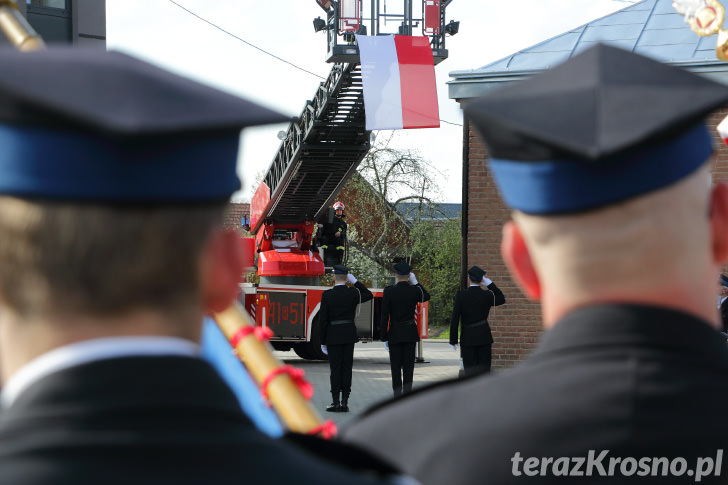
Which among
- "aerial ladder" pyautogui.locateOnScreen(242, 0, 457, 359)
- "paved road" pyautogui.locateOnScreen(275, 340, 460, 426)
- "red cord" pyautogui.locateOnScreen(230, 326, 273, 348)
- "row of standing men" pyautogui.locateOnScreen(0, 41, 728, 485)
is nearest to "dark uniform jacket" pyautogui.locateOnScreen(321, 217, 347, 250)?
"aerial ladder" pyautogui.locateOnScreen(242, 0, 457, 359)

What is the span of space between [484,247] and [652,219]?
9.71m

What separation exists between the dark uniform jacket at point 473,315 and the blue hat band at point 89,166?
8.98 meters

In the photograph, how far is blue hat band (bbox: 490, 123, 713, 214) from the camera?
1113 millimetres

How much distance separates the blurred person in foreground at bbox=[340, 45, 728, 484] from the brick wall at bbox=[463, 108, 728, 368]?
9.57 metres

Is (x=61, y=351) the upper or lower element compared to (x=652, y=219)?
lower

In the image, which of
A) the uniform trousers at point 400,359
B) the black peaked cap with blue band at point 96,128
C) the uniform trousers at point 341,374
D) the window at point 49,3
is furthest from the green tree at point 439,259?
the black peaked cap with blue band at point 96,128

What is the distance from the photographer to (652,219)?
44.0 inches

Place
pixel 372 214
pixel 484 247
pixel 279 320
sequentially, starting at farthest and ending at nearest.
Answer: pixel 372 214, pixel 279 320, pixel 484 247

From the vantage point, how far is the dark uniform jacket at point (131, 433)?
2.43 ft

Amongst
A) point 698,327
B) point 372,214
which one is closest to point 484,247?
point 698,327

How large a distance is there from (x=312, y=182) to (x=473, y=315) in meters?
5.98

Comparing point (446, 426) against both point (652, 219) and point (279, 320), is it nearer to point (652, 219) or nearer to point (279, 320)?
point (652, 219)

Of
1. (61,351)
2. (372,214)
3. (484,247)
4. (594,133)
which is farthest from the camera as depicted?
(372,214)

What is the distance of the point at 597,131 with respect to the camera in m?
1.11
